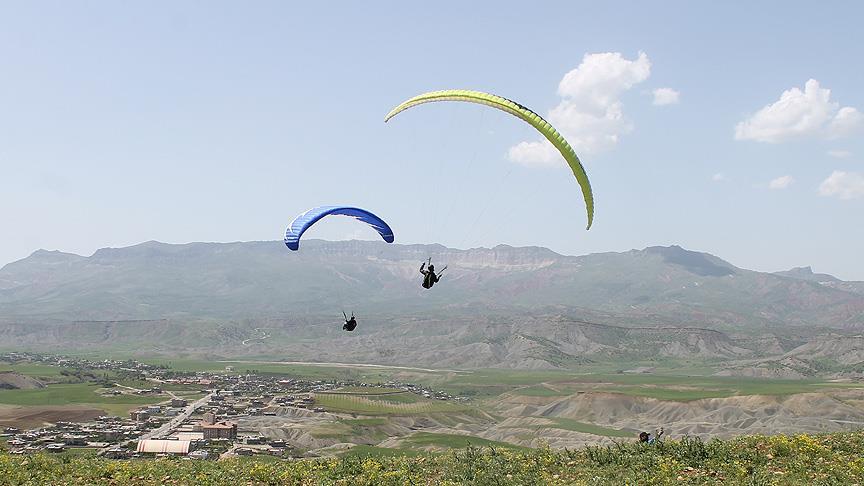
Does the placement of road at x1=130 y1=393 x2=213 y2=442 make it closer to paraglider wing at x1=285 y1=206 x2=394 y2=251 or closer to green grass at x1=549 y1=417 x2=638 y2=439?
green grass at x1=549 y1=417 x2=638 y2=439

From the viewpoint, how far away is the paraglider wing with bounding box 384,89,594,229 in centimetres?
1870

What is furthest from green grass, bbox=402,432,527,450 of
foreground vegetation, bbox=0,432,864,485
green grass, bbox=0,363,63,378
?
green grass, bbox=0,363,63,378

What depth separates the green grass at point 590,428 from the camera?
93.8 m

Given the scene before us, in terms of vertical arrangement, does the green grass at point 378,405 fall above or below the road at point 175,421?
below

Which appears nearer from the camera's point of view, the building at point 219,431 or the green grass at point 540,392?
the building at point 219,431

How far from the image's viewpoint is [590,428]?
10156 cm

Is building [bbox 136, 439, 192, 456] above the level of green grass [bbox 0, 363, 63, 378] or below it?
above

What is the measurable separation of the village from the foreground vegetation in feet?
43.8

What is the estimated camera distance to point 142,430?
84.2 m

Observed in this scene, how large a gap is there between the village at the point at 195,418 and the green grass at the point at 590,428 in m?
38.6

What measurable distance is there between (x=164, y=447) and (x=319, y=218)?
2089 inches

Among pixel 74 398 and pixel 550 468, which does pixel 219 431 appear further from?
pixel 550 468

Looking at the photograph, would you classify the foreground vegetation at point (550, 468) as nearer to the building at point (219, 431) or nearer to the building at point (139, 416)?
the building at point (219, 431)

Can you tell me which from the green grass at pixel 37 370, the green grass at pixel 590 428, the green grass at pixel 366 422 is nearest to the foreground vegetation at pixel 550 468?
the green grass at pixel 590 428
